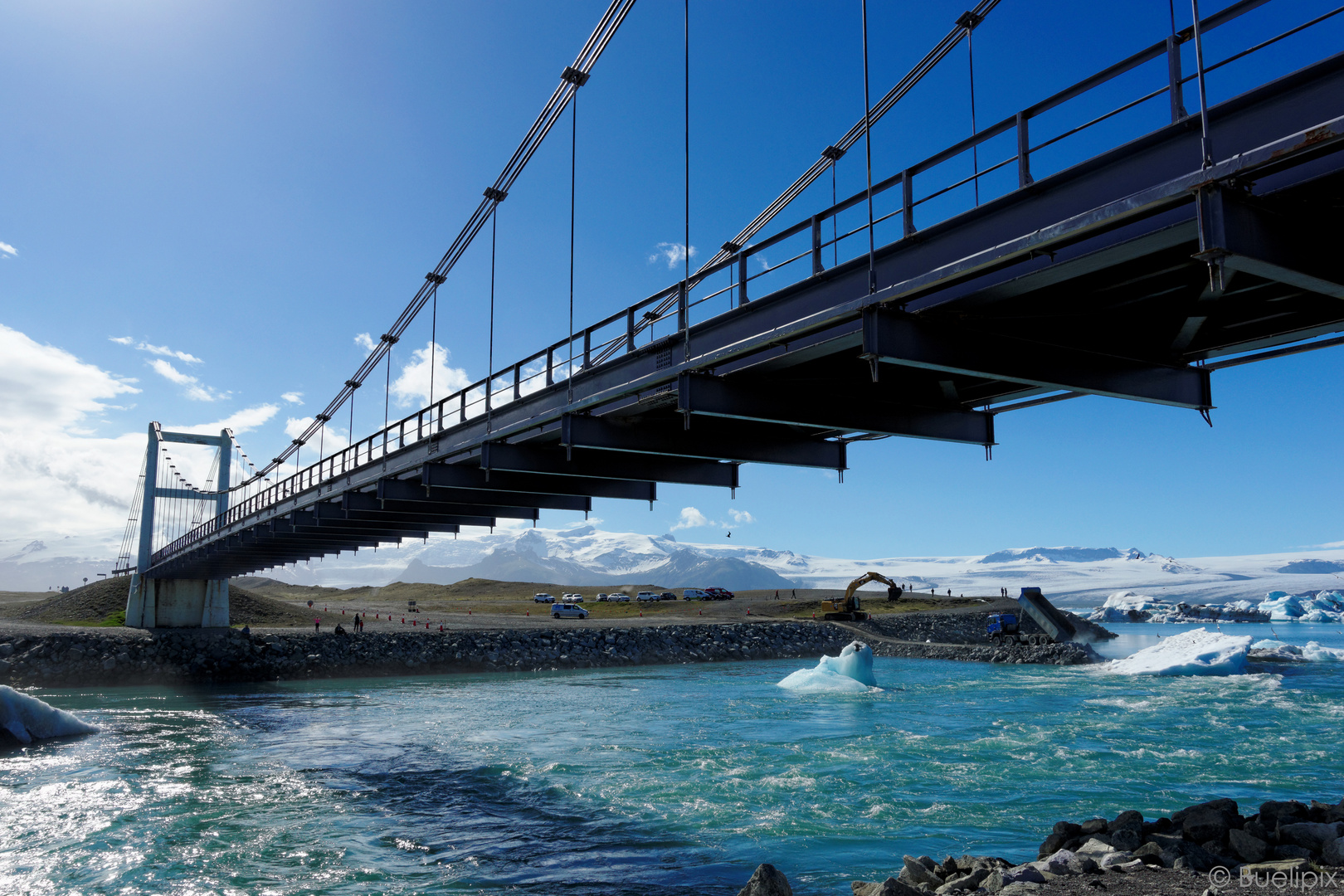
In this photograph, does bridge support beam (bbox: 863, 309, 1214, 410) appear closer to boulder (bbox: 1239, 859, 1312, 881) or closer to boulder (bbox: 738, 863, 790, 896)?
boulder (bbox: 738, 863, 790, 896)

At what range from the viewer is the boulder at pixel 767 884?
930 centimetres

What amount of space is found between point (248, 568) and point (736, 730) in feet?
157

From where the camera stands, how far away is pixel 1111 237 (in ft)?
32.3

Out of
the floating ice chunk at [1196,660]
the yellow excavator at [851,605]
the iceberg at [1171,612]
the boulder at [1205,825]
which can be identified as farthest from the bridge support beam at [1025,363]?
the iceberg at [1171,612]

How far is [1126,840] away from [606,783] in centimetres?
1095

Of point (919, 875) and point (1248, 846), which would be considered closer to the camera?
point (1248, 846)

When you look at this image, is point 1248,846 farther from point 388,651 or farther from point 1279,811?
point 388,651

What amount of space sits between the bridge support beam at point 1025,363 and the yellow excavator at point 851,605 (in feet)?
178

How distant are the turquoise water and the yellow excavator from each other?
3258 cm

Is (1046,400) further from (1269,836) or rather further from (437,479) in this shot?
(437,479)

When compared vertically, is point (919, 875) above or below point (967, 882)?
below

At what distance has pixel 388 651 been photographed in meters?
47.4

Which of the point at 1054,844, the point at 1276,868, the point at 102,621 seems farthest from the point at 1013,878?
the point at 102,621

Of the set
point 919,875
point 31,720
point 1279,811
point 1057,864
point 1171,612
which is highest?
point 1279,811
